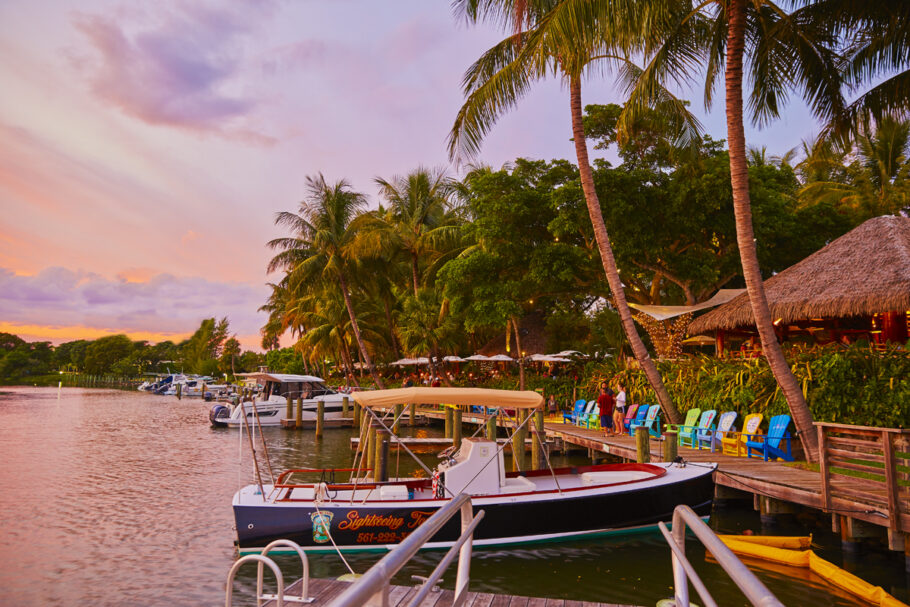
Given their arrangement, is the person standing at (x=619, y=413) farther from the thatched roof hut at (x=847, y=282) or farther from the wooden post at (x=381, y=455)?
the wooden post at (x=381, y=455)

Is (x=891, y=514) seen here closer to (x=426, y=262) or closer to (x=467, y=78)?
(x=467, y=78)

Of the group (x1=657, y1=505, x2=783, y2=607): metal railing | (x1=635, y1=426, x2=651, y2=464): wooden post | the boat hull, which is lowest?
the boat hull

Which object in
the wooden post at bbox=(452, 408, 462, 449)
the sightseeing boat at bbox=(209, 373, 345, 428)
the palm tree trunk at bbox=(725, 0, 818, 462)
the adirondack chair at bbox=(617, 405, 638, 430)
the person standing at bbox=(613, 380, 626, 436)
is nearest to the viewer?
the palm tree trunk at bbox=(725, 0, 818, 462)

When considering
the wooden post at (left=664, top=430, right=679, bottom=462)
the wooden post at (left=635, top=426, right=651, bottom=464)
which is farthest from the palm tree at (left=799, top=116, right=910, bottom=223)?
the wooden post at (left=664, top=430, right=679, bottom=462)

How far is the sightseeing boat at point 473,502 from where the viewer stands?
32.6ft

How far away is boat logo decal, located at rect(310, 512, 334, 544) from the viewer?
9906 mm

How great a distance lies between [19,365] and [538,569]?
5139 inches

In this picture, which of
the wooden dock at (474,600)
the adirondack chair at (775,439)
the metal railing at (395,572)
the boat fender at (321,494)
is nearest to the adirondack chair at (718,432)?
the adirondack chair at (775,439)

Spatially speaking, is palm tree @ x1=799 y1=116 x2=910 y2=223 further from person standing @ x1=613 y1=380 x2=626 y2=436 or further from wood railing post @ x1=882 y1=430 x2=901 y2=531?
wood railing post @ x1=882 y1=430 x2=901 y2=531

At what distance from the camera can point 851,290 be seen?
50.1 feet

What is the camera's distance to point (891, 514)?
25.9 ft

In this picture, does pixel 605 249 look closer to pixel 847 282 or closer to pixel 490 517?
pixel 847 282

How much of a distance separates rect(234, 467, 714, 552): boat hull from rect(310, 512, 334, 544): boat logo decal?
2 centimetres

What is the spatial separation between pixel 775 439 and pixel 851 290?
5.21m
